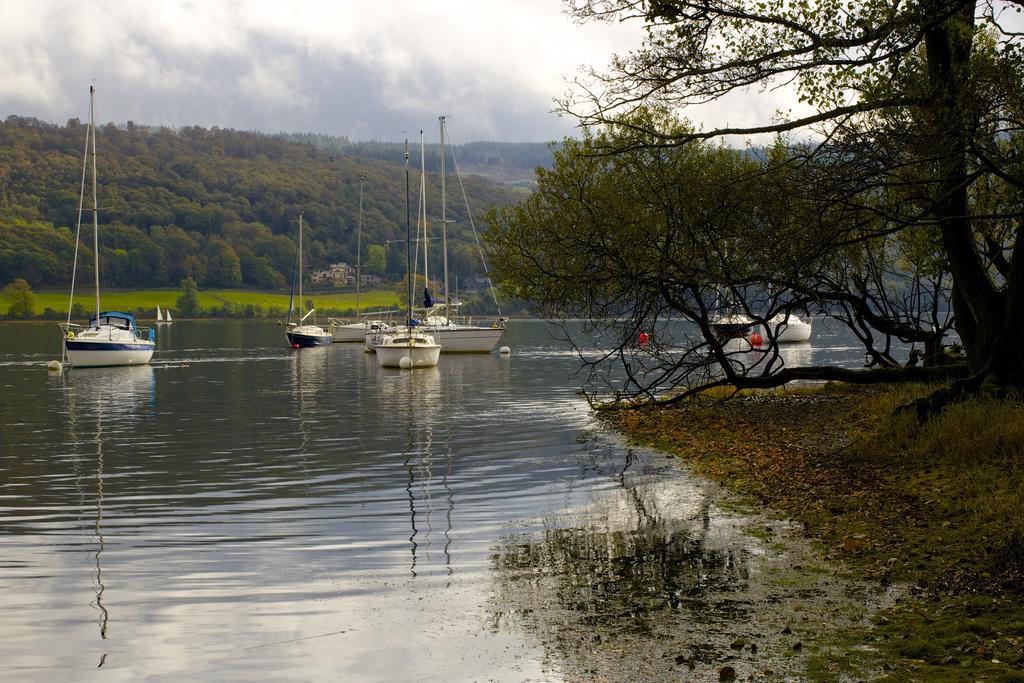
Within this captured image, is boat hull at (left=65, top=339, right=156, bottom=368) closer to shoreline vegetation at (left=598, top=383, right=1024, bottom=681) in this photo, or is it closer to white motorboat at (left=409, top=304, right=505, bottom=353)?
white motorboat at (left=409, top=304, right=505, bottom=353)

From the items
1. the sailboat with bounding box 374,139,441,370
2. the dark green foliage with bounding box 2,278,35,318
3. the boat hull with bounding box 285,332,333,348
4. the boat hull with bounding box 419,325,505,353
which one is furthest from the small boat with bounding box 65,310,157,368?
the dark green foliage with bounding box 2,278,35,318

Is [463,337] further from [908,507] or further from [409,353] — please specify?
[908,507]

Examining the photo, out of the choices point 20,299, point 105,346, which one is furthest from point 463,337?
point 20,299

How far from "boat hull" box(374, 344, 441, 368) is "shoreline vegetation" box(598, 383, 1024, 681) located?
158ft

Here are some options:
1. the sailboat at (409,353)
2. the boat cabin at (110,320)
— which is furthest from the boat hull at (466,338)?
the boat cabin at (110,320)

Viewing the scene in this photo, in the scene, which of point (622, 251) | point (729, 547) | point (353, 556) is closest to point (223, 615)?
point (353, 556)

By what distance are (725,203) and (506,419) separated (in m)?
20.2

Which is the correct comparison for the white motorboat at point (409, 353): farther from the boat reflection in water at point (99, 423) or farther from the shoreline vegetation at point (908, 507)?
the shoreline vegetation at point (908, 507)

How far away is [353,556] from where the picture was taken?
1602 centimetres

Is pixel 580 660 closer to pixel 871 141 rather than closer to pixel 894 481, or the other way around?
pixel 894 481

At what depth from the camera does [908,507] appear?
1552 centimetres

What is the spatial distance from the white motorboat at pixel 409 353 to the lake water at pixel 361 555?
3842 centimetres

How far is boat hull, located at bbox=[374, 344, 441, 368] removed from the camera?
76438mm

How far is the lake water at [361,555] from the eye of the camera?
10867 millimetres
